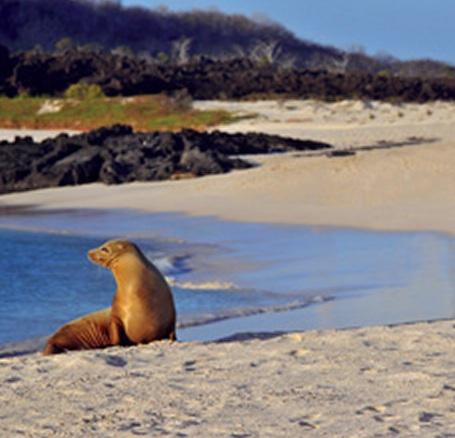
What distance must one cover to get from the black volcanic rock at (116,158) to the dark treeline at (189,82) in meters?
16.5

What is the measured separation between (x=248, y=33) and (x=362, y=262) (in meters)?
94.6

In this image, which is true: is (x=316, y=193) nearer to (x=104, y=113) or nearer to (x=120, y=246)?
(x=120, y=246)

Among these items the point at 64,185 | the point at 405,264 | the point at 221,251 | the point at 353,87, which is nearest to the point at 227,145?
the point at 64,185

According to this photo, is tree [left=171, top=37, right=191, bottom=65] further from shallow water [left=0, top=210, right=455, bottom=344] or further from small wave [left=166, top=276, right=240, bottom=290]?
small wave [left=166, top=276, right=240, bottom=290]

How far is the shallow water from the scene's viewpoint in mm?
11172

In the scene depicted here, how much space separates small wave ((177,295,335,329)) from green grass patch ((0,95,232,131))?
26003 mm

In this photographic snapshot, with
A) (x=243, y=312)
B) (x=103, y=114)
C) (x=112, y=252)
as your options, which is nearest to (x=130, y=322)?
(x=112, y=252)

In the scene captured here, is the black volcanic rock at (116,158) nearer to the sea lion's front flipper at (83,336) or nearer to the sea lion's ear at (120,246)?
the sea lion's ear at (120,246)

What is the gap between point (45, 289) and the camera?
13445mm

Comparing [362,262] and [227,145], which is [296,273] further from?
[227,145]

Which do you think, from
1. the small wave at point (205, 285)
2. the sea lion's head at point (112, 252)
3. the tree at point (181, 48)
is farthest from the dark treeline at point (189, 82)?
the sea lion's head at point (112, 252)

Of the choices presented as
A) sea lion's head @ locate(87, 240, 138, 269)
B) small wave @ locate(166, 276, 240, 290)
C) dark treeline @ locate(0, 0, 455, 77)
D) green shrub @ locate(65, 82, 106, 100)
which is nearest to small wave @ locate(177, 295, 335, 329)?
small wave @ locate(166, 276, 240, 290)

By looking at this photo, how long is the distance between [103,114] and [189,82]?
7173 millimetres

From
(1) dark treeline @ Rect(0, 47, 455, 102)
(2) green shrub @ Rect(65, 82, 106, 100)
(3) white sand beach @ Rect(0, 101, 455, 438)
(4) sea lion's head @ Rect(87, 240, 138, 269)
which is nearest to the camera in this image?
(3) white sand beach @ Rect(0, 101, 455, 438)
